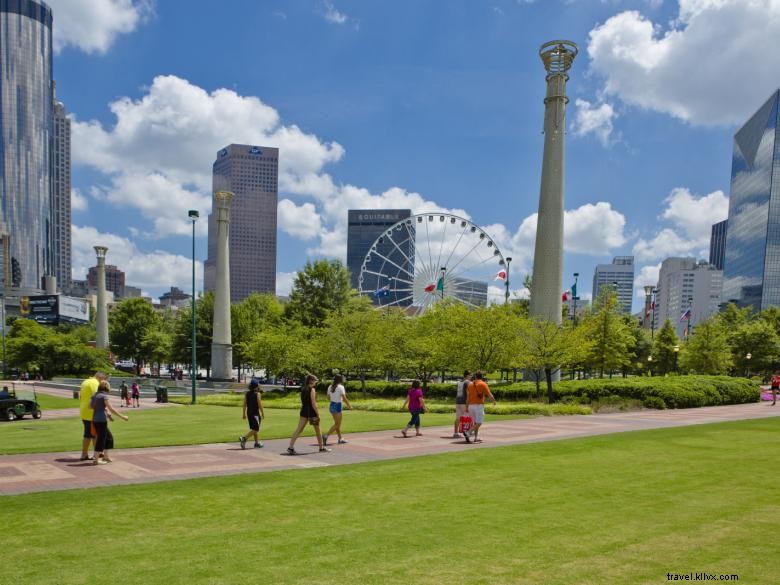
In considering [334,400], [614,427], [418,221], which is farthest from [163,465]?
[418,221]

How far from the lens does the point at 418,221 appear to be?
63375 mm

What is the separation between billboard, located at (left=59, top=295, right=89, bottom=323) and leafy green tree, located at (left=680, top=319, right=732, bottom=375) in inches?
4258

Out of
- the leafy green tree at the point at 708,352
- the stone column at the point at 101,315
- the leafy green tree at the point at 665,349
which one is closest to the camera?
the leafy green tree at the point at 708,352

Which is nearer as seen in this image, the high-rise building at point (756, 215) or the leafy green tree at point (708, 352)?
the leafy green tree at point (708, 352)

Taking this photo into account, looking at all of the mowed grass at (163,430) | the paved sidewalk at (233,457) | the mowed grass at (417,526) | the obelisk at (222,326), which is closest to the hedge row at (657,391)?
the mowed grass at (163,430)

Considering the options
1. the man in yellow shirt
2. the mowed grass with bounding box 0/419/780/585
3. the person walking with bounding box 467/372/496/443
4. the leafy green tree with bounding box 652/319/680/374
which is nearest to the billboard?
the leafy green tree with bounding box 652/319/680/374

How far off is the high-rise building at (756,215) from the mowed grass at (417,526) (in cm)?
16464

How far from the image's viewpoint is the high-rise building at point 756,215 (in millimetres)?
148375

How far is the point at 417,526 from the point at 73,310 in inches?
4989

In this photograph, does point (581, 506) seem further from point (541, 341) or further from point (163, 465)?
point (541, 341)

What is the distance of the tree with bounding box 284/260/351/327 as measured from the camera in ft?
193

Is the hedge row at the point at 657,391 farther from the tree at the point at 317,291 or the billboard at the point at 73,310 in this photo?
the billboard at the point at 73,310

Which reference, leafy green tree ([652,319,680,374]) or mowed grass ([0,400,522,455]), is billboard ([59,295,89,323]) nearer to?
mowed grass ([0,400,522,455])

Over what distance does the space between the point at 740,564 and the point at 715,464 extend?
6116 mm
